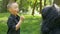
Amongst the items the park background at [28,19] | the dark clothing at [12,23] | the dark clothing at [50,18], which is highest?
the dark clothing at [50,18]

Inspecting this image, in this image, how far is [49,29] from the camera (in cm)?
308

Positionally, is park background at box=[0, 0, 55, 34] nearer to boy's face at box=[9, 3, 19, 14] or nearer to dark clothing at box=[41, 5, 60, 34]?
dark clothing at box=[41, 5, 60, 34]

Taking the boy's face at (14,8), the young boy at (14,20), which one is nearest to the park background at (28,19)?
the young boy at (14,20)

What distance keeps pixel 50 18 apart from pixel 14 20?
1.98m

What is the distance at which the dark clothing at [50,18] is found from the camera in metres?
2.98

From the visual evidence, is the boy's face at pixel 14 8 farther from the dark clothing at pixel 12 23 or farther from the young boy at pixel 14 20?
the dark clothing at pixel 12 23

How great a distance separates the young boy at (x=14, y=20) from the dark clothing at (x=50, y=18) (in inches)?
67.5

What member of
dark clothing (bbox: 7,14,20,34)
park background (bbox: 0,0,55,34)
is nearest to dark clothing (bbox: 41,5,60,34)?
park background (bbox: 0,0,55,34)

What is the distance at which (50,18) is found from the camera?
9.91 feet

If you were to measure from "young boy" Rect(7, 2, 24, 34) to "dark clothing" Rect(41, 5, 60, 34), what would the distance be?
5.62 feet

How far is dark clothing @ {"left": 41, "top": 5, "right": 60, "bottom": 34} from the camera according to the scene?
2982 millimetres

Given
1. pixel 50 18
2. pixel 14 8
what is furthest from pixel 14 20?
pixel 50 18

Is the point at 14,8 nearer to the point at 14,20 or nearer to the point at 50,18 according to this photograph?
the point at 14,20

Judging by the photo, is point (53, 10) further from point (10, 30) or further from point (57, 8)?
point (10, 30)
